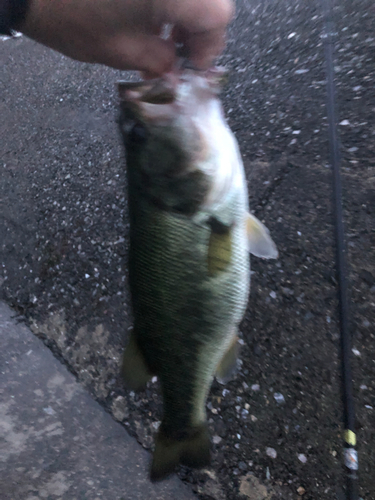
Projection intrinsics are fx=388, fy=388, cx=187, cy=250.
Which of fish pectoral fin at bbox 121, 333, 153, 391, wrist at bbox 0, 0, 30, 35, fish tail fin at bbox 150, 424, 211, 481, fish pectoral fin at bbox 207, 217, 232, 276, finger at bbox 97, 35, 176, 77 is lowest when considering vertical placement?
fish tail fin at bbox 150, 424, 211, 481

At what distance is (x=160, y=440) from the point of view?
1.48 meters

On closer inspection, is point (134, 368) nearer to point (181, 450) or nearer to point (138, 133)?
point (181, 450)

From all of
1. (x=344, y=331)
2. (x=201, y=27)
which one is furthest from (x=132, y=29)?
(x=344, y=331)

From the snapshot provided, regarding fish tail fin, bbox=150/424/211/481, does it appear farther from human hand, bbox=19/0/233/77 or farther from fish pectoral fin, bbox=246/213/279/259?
human hand, bbox=19/0/233/77

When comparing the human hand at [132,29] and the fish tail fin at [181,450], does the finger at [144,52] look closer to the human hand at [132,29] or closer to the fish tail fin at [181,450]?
the human hand at [132,29]

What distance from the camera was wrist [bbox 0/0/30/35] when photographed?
141cm

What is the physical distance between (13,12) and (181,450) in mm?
1747

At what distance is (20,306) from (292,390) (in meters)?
2.18

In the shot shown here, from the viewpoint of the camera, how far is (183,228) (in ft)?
4.10

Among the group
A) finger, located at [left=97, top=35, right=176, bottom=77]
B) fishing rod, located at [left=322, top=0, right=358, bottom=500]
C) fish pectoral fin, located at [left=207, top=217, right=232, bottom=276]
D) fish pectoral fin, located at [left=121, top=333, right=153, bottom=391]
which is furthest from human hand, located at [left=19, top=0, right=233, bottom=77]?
fish pectoral fin, located at [left=121, top=333, right=153, bottom=391]

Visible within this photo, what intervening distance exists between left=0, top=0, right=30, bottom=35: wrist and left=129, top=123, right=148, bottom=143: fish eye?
0.67m

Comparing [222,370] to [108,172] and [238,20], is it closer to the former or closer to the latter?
[108,172]

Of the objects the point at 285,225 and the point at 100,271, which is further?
the point at 100,271

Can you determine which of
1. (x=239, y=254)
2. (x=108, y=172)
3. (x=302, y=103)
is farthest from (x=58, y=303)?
(x=302, y=103)
